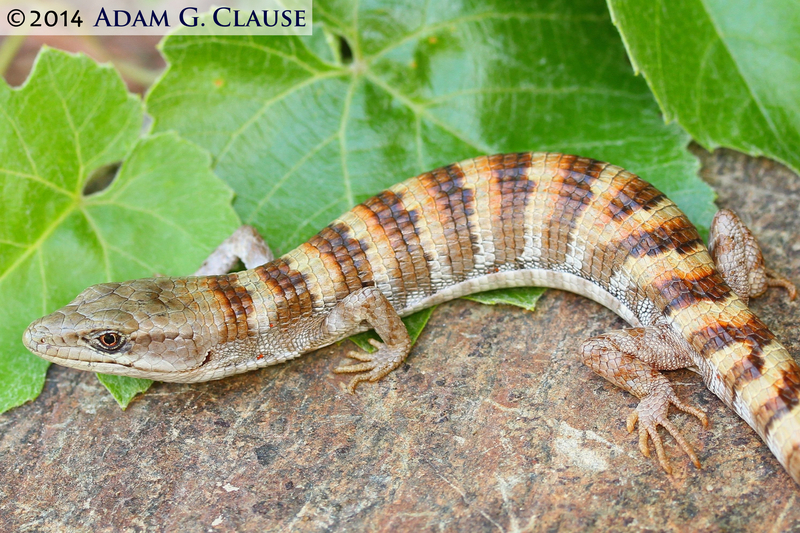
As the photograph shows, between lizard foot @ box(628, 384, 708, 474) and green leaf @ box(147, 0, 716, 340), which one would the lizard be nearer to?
lizard foot @ box(628, 384, 708, 474)

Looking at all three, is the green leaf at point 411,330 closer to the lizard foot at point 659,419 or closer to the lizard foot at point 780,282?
the lizard foot at point 659,419

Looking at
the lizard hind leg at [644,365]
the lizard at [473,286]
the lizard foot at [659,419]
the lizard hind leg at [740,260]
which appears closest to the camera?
the lizard foot at [659,419]

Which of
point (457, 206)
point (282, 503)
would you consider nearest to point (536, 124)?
point (457, 206)

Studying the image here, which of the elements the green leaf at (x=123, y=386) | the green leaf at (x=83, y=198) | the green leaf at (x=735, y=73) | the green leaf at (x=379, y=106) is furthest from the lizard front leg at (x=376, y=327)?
the green leaf at (x=735, y=73)

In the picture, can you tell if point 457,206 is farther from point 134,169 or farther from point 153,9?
point 153,9

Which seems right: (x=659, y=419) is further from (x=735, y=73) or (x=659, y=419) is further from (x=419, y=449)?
(x=735, y=73)

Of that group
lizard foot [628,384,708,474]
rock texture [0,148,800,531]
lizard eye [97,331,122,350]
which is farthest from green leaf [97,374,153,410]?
lizard foot [628,384,708,474]

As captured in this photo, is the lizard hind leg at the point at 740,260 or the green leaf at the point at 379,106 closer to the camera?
the lizard hind leg at the point at 740,260
